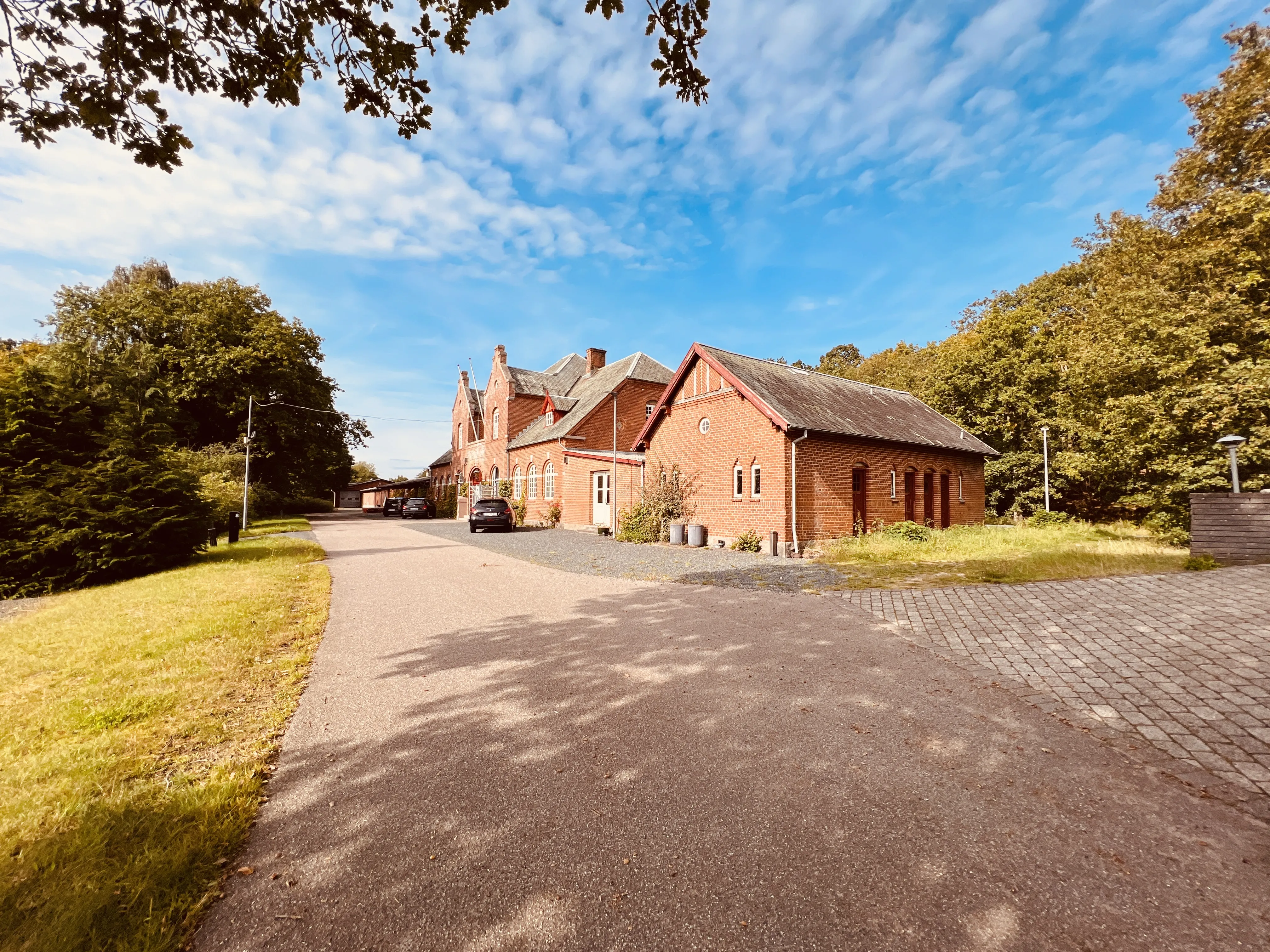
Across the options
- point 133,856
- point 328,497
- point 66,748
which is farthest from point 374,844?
point 328,497

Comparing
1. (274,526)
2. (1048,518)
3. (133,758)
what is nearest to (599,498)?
(274,526)

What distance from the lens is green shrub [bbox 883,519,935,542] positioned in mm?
16750

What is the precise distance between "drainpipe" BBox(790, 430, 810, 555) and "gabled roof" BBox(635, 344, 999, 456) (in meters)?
0.39

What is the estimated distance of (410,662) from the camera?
18.5 feet

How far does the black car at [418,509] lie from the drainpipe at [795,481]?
33.8m

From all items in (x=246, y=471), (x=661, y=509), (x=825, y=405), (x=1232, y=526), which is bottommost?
(x=1232, y=526)

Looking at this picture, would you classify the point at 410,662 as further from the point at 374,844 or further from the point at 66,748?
the point at 374,844

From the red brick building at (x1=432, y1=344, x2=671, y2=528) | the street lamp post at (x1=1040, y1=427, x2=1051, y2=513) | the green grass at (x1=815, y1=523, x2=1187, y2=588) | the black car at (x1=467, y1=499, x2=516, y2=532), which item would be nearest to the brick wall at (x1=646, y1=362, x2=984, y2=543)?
the green grass at (x1=815, y1=523, x2=1187, y2=588)

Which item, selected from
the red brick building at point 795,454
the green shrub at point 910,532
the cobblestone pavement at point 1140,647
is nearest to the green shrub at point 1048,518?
the red brick building at point 795,454

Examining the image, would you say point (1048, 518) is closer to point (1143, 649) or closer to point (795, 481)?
point (795, 481)

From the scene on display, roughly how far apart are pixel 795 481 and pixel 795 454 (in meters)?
0.80

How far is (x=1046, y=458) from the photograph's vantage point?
25.4 m

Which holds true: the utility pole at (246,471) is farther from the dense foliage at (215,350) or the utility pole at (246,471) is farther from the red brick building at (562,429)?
the red brick building at (562,429)

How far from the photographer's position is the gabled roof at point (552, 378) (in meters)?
37.5
